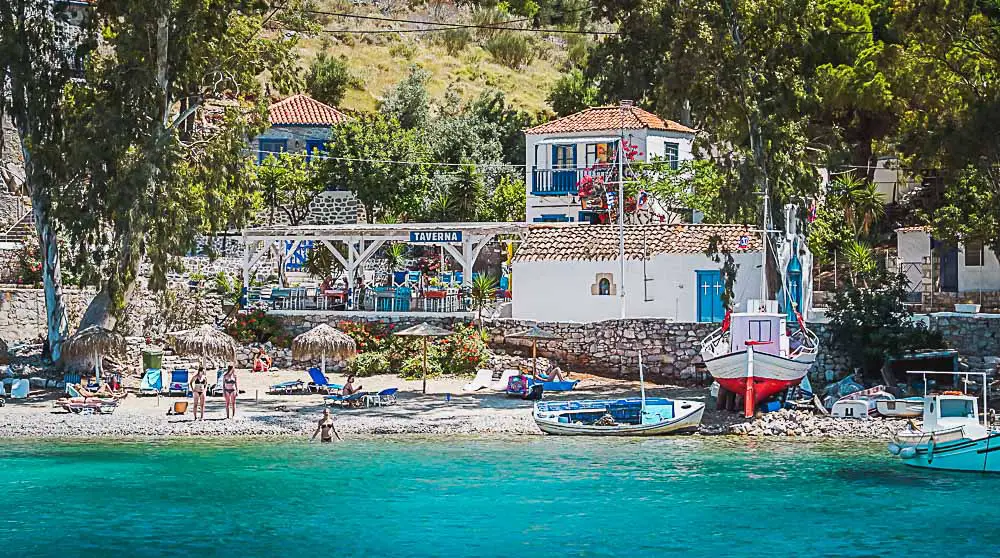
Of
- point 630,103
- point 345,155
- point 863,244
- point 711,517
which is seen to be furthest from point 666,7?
point 711,517

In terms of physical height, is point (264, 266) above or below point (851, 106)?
below

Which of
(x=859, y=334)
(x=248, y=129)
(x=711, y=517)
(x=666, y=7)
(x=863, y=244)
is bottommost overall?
(x=711, y=517)

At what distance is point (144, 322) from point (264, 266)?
12040 mm

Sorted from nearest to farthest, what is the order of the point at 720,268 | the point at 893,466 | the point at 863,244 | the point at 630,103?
1. the point at 893,466
2. the point at 720,268
3. the point at 863,244
4. the point at 630,103

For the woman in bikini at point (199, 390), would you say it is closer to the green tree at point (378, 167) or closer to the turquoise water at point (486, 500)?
the turquoise water at point (486, 500)

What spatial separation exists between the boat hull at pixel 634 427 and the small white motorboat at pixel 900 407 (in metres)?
4.81

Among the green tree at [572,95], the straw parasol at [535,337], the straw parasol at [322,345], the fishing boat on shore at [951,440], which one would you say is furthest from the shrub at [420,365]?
the green tree at [572,95]

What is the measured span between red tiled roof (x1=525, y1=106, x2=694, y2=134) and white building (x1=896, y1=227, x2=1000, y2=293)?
930 centimetres

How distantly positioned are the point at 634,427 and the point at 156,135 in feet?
52.4

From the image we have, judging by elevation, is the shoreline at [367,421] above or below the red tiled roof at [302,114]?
below

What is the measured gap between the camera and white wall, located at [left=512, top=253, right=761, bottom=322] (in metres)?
40.4

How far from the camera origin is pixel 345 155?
56219 mm

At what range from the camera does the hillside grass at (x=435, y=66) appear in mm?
83562

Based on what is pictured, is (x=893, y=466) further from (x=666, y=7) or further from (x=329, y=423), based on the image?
(x=666, y=7)
